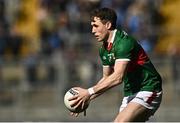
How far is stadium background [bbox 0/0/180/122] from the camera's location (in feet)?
56.2

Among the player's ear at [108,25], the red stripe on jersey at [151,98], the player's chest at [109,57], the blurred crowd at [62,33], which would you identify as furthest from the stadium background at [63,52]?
the player's ear at [108,25]

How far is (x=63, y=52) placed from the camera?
18.1m

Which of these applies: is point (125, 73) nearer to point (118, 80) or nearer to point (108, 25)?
point (118, 80)

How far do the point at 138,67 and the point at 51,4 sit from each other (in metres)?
10.3

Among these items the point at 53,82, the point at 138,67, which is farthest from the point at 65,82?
the point at 138,67

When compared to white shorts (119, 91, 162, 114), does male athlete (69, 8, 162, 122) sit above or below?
above

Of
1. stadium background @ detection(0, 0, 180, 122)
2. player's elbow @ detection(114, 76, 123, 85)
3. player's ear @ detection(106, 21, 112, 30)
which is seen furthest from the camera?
stadium background @ detection(0, 0, 180, 122)

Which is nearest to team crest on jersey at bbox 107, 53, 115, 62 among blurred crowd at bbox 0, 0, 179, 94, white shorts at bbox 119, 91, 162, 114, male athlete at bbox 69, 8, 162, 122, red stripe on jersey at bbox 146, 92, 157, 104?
male athlete at bbox 69, 8, 162, 122

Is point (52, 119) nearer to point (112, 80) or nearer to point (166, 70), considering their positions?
point (166, 70)

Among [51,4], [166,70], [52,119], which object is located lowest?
[52,119]

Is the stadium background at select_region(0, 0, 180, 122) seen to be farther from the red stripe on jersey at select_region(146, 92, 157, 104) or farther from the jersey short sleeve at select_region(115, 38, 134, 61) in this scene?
the jersey short sleeve at select_region(115, 38, 134, 61)

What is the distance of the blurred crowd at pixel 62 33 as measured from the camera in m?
17.2

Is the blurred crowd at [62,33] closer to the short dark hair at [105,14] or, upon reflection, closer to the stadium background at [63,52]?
the stadium background at [63,52]

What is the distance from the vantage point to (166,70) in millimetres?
17000
